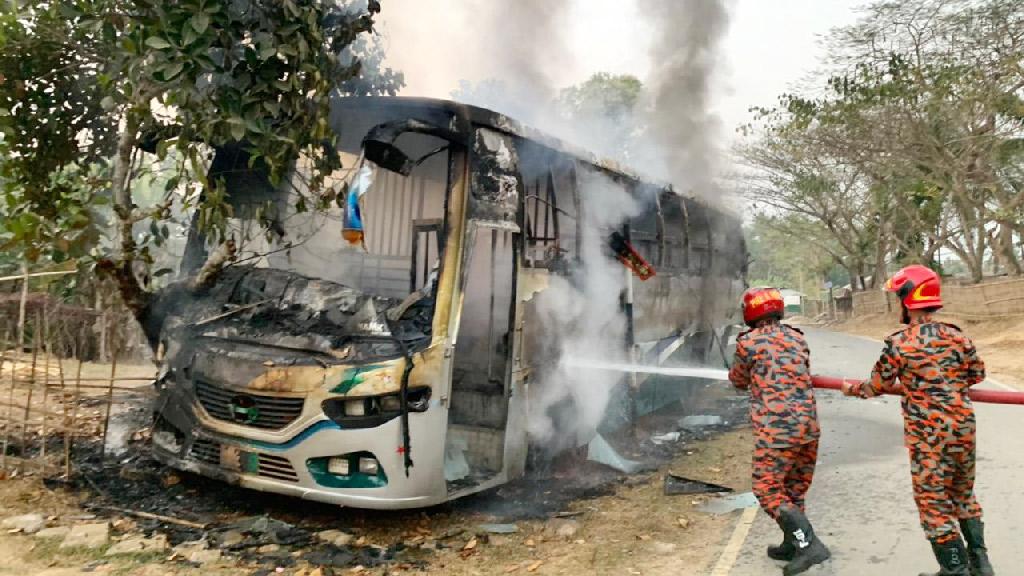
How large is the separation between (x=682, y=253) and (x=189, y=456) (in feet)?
20.5

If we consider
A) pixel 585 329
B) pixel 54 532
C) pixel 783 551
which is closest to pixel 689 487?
pixel 585 329

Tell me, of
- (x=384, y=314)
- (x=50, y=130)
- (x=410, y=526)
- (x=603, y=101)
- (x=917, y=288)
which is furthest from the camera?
(x=603, y=101)

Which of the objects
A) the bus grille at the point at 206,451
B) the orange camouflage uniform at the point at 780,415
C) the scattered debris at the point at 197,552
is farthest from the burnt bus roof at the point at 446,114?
the scattered debris at the point at 197,552

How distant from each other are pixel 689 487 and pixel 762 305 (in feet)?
6.93

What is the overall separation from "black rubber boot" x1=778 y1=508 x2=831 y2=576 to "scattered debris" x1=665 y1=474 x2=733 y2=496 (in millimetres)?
1886

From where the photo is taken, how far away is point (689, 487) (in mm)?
5723

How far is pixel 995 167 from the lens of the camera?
21.8m

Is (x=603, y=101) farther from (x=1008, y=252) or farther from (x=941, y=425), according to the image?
(x=941, y=425)

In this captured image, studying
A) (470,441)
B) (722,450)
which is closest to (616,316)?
(722,450)

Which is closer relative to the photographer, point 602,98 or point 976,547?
point 976,547

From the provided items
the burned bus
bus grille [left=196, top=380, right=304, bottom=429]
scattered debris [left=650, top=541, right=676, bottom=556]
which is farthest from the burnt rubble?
scattered debris [left=650, top=541, right=676, bottom=556]

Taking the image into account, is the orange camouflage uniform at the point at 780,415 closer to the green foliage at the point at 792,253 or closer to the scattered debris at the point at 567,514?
the scattered debris at the point at 567,514

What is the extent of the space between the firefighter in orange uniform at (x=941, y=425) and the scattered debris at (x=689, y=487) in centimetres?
219

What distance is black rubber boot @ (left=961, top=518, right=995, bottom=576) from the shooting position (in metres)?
3.52
